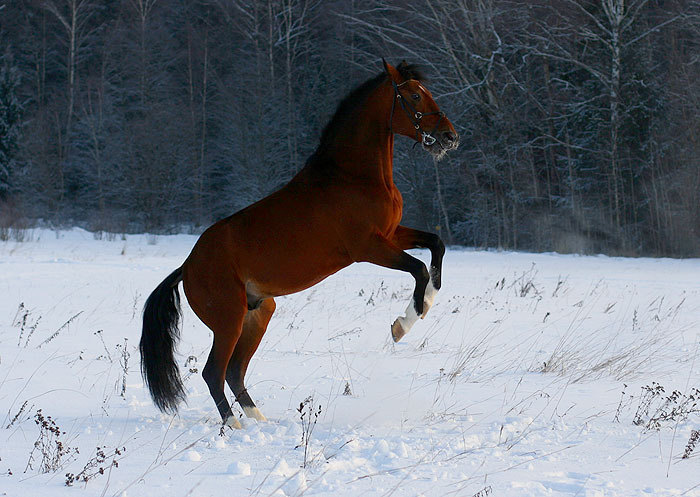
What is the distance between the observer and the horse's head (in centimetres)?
430

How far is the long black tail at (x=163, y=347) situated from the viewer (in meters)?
4.56

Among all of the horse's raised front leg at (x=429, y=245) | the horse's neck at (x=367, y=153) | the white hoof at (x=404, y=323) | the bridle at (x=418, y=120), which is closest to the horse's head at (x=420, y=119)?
the bridle at (x=418, y=120)

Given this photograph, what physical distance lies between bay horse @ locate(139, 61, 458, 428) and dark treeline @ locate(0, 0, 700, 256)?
17.7 metres

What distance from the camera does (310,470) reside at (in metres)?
3.23

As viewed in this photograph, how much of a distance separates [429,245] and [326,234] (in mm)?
677

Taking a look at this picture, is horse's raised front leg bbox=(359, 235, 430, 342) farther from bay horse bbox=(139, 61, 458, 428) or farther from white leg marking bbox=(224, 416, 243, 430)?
white leg marking bbox=(224, 416, 243, 430)

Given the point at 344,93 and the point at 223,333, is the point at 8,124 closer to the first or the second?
the point at 344,93

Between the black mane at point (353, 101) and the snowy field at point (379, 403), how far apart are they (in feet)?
5.40

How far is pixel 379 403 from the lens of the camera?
4844mm

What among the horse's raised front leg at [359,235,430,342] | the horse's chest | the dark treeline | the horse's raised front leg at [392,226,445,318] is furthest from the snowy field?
the dark treeline

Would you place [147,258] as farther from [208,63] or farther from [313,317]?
[208,63]

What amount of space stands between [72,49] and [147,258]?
74.0 ft

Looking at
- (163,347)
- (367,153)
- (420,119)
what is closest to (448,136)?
(420,119)

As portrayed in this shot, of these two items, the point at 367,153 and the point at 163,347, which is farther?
the point at 163,347
